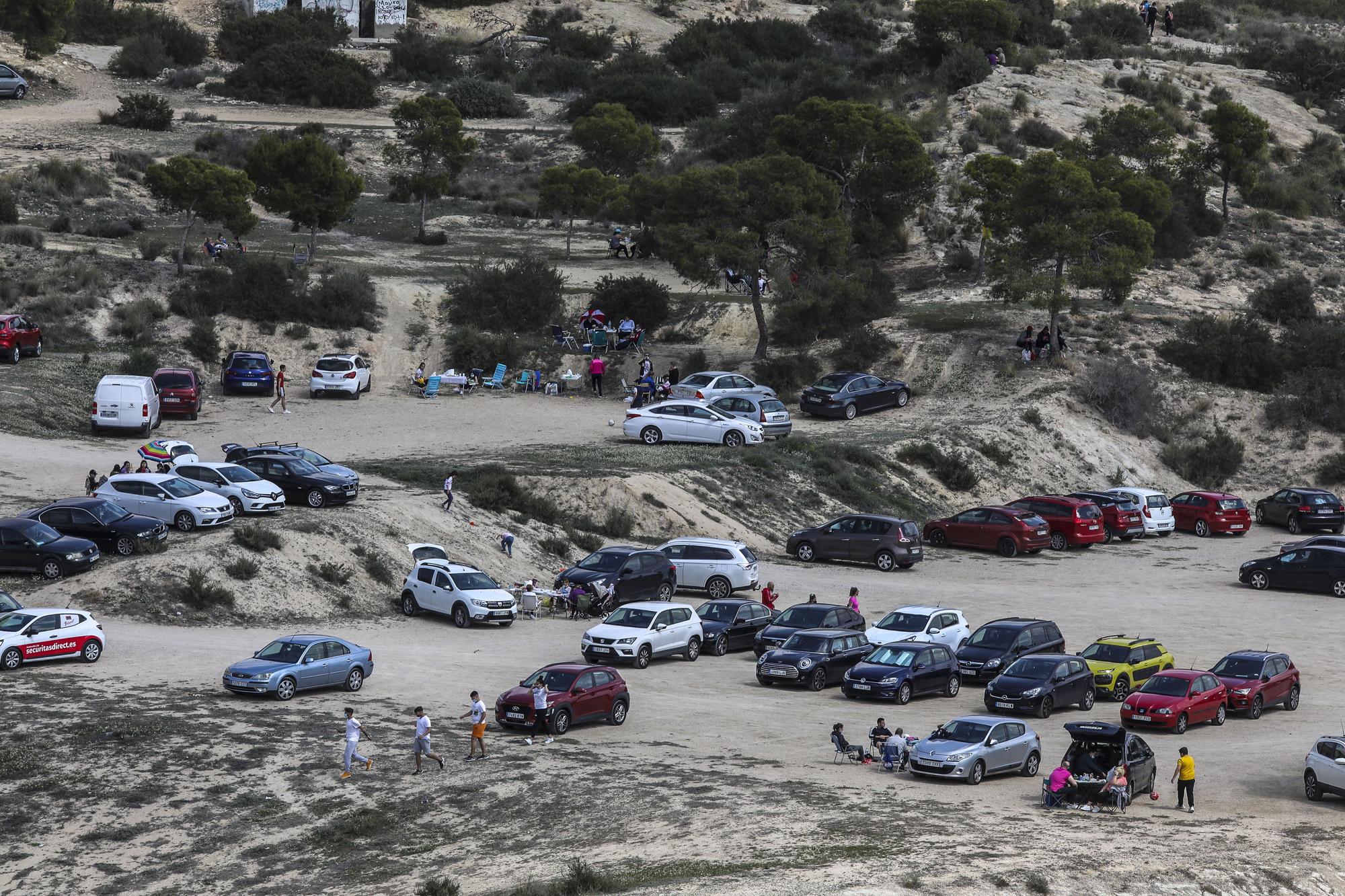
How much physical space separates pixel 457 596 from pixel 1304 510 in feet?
101

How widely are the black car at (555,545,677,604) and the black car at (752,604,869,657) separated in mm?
4438

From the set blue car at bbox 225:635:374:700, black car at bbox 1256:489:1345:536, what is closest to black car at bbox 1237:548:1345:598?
→ black car at bbox 1256:489:1345:536

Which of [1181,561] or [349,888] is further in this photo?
[1181,561]

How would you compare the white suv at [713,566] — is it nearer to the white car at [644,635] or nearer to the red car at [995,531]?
the white car at [644,635]

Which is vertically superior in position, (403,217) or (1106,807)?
(403,217)

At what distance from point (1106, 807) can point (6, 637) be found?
2007 cm

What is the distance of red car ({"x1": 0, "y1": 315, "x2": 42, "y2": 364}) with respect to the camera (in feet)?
180

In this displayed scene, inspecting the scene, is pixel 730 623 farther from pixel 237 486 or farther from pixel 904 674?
pixel 237 486

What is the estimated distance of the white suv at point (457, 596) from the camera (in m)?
36.6

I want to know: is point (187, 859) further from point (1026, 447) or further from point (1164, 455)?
point (1164, 455)

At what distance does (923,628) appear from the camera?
115 ft

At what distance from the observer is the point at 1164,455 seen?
5953 centimetres

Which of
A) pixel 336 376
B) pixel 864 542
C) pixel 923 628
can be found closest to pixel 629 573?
pixel 923 628

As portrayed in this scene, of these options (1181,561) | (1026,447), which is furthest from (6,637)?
(1026,447)
